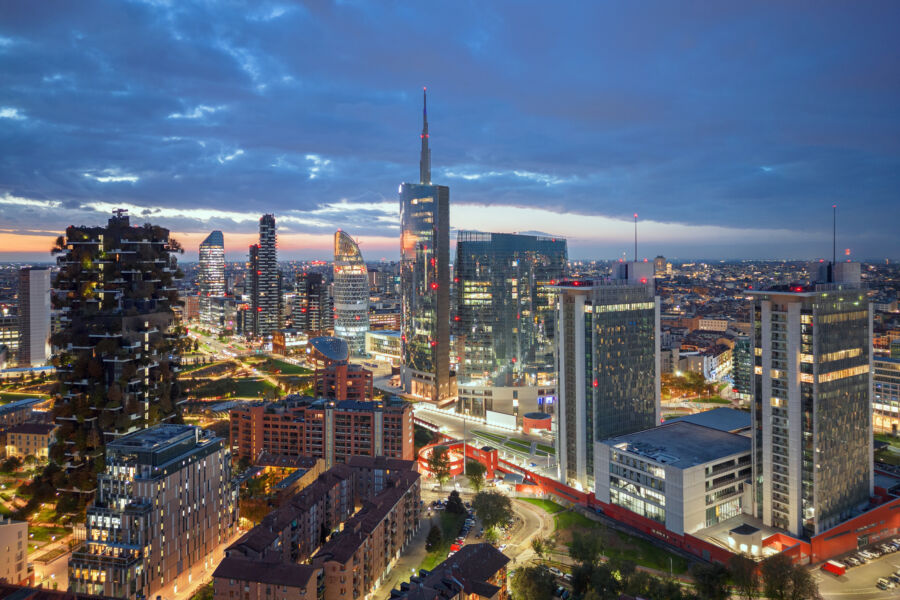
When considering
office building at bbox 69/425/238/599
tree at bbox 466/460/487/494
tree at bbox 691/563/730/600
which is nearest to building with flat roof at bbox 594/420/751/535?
tree at bbox 691/563/730/600

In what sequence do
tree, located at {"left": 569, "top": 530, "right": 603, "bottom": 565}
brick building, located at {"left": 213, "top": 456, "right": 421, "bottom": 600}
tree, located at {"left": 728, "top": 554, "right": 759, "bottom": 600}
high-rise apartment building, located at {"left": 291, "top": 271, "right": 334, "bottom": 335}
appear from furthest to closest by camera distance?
high-rise apartment building, located at {"left": 291, "top": 271, "right": 334, "bottom": 335} < tree, located at {"left": 569, "top": 530, "right": 603, "bottom": 565} < tree, located at {"left": 728, "top": 554, "right": 759, "bottom": 600} < brick building, located at {"left": 213, "top": 456, "right": 421, "bottom": 600}

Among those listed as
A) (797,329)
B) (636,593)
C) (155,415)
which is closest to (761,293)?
(797,329)

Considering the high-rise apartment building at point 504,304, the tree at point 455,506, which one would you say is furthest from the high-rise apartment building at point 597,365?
the high-rise apartment building at point 504,304

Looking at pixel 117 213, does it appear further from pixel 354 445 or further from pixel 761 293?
pixel 761 293

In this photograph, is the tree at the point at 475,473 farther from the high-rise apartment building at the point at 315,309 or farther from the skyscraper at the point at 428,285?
the high-rise apartment building at the point at 315,309

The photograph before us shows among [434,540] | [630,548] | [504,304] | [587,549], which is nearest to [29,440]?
[434,540]

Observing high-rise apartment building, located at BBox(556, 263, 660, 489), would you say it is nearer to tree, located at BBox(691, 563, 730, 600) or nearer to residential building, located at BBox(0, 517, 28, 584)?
tree, located at BBox(691, 563, 730, 600)
